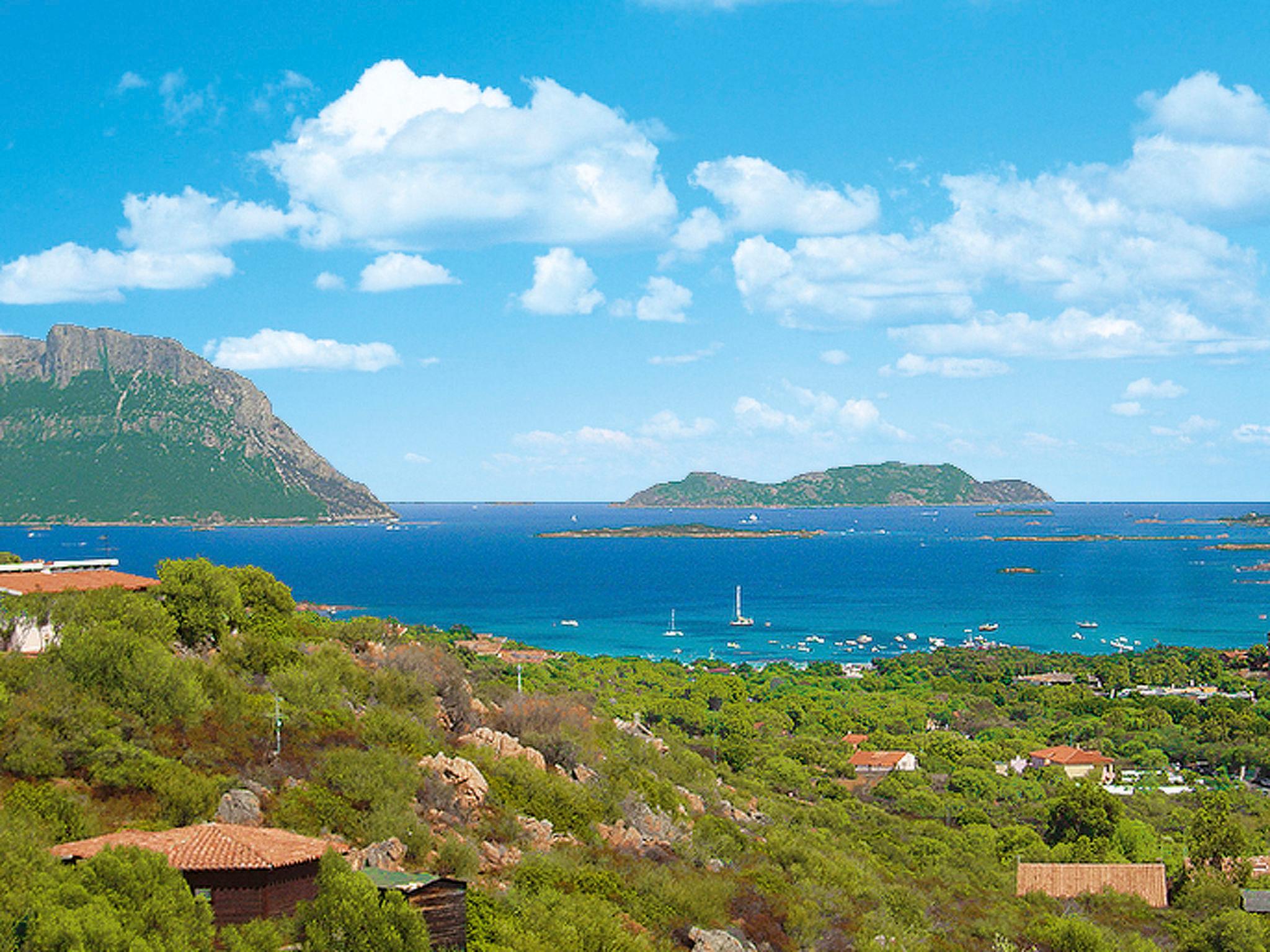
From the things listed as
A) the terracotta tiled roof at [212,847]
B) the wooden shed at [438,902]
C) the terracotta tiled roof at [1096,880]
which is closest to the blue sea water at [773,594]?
the terracotta tiled roof at [1096,880]

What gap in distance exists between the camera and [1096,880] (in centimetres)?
3061

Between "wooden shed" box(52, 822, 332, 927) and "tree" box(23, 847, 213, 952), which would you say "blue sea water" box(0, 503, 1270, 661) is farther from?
"tree" box(23, 847, 213, 952)

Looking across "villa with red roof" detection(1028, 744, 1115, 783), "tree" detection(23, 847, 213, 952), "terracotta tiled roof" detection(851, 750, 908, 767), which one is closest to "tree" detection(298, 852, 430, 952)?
"tree" detection(23, 847, 213, 952)

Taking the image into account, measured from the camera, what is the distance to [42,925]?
1166 cm

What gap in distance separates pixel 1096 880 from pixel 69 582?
31.2 metres

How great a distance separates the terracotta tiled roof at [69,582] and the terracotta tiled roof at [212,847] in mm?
17889

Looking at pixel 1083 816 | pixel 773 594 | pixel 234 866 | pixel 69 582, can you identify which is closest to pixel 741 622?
pixel 773 594

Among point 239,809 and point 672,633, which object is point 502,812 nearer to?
point 239,809

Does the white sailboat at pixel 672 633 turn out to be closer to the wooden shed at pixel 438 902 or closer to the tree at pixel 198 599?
the tree at pixel 198 599

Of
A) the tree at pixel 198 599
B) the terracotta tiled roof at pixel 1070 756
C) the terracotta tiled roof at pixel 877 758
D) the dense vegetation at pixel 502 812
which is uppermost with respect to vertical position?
the tree at pixel 198 599

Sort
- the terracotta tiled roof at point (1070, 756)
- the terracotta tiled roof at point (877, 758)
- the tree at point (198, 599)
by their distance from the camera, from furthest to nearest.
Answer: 1. the terracotta tiled roof at point (1070, 756)
2. the terracotta tiled roof at point (877, 758)
3. the tree at point (198, 599)

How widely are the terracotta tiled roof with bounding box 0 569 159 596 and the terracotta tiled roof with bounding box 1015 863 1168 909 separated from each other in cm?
2639

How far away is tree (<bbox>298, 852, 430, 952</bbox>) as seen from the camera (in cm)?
1354

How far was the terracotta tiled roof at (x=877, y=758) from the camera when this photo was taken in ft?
164
